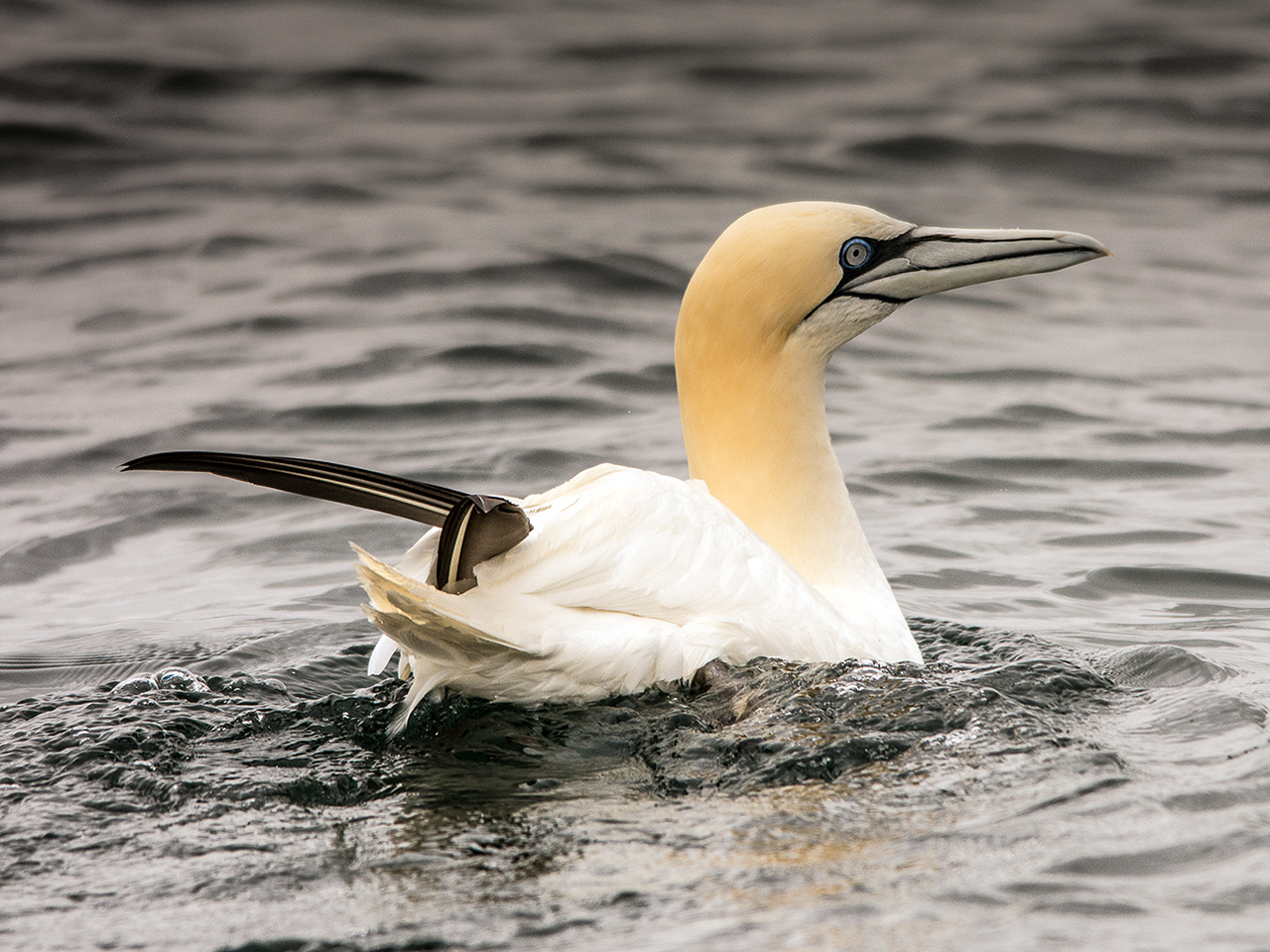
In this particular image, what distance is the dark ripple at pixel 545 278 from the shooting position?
1307 cm

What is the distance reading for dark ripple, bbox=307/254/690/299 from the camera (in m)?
13.1

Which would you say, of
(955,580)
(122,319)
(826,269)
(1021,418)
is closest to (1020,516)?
(955,580)

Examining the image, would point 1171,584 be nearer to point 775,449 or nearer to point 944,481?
point 944,481

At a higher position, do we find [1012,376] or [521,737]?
[521,737]

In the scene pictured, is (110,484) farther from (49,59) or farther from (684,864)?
(49,59)

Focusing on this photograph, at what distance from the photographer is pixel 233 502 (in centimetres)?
912

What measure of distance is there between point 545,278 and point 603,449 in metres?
3.92

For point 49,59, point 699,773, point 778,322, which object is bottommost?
Result: point 699,773

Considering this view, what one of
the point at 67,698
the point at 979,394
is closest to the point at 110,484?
the point at 67,698

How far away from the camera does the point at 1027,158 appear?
17.0m

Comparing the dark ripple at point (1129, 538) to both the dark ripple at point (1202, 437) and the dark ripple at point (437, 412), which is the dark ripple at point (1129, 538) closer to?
the dark ripple at point (1202, 437)

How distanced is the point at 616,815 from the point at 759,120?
15.1 meters

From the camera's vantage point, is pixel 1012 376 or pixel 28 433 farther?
pixel 1012 376

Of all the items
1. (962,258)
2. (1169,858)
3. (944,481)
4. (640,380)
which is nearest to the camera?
(1169,858)
